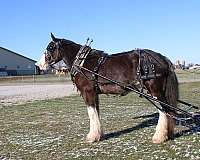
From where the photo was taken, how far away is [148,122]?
1309 centimetres

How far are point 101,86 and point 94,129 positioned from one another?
1.07 m

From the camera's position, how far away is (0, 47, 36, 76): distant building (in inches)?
4397

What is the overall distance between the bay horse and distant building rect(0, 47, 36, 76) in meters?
101

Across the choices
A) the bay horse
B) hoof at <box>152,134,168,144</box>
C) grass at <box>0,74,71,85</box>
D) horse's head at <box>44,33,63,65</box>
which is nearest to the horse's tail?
the bay horse

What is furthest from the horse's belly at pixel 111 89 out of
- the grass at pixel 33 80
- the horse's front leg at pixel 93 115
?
the grass at pixel 33 80

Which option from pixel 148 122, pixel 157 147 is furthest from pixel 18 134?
pixel 157 147

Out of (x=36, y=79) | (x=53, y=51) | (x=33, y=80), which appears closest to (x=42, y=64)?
(x=53, y=51)

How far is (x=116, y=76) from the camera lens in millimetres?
9711

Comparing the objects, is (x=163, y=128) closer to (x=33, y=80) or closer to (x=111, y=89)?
(x=111, y=89)

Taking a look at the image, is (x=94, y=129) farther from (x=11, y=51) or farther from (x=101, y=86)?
(x=11, y=51)

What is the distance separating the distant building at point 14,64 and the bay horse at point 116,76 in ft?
330

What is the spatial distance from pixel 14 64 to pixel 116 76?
357 ft

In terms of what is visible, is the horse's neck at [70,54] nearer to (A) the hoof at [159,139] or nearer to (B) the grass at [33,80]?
(A) the hoof at [159,139]

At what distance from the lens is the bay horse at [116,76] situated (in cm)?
937
